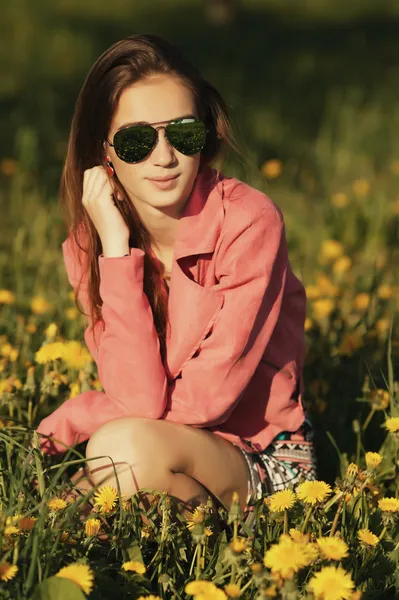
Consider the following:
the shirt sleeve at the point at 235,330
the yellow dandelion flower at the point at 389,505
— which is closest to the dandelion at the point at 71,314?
the shirt sleeve at the point at 235,330

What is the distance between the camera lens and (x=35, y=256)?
393cm

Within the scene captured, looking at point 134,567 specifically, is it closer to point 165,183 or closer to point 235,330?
point 235,330

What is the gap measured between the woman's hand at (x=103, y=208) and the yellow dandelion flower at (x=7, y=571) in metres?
0.91

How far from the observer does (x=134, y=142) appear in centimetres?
225

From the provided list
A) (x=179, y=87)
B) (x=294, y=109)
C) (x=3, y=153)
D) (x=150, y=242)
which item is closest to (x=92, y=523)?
(x=150, y=242)

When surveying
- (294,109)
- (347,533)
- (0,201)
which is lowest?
(347,533)

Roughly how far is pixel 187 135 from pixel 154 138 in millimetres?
74

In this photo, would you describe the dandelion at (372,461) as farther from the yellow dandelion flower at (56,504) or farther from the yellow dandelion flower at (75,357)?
the yellow dandelion flower at (75,357)

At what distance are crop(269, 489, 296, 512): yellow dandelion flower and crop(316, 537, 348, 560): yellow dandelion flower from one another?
6.9 inches

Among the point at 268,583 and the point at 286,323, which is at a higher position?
the point at 286,323

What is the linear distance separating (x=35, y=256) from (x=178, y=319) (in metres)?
1.71

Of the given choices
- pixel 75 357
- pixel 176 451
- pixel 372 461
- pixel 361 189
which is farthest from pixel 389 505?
pixel 361 189

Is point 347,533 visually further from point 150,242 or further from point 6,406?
point 6,406

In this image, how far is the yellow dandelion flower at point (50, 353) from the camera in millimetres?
2590
